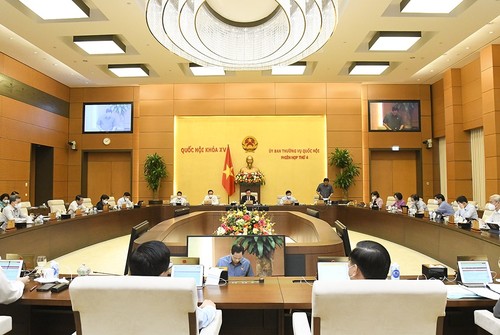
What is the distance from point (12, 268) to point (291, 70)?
27.7 ft

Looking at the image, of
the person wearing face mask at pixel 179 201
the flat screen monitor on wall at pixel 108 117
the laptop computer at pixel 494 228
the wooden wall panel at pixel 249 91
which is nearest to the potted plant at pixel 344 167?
the wooden wall panel at pixel 249 91

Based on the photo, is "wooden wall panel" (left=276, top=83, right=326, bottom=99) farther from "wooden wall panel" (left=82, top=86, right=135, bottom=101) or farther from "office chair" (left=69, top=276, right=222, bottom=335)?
"office chair" (left=69, top=276, right=222, bottom=335)

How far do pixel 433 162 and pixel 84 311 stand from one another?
505 inches

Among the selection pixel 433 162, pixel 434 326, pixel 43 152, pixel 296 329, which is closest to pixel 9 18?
pixel 43 152

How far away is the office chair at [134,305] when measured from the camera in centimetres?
144

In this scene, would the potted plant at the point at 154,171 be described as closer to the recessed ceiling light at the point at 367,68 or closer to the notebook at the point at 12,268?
the recessed ceiling light at the point at 367,68

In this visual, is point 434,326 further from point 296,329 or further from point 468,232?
point 468,232

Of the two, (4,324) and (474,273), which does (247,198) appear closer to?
(474,273)

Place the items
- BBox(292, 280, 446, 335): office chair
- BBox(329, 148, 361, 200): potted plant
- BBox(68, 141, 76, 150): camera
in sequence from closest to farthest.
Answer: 1. BBox(292, 280, 446, 335): office chair
2. BBox(329, 148, 361, 200): potted plant
3. BBox(68, 141, 76, 150): camera

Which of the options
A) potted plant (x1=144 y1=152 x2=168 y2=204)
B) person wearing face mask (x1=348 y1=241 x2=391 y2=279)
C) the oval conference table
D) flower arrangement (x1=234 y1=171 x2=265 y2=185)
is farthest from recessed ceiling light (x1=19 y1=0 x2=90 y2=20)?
flower arrangement (x1=234 y1=171 x2=265 y2=185)

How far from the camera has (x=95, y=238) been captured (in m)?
7.33

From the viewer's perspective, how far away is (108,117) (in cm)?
1245

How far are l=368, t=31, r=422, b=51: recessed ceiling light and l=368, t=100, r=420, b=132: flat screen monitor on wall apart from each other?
4274 millimetres

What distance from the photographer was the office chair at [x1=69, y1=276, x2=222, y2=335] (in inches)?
56.8
